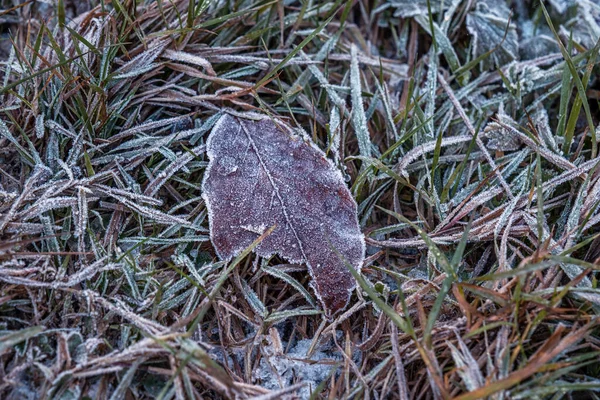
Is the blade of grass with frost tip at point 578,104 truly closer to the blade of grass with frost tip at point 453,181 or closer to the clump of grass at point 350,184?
the clump of grass at point 350,184

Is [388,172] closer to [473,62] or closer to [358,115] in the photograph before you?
[358,115]

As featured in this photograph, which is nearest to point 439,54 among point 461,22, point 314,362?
point 461,22

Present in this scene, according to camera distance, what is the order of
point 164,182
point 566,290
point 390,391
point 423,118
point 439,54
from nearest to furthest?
point 566,290 < point 390,391 < point 164,182 < point 423,118 < point 439,54

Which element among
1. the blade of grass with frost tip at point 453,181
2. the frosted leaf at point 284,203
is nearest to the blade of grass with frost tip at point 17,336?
the frosted leaf at point 284,203

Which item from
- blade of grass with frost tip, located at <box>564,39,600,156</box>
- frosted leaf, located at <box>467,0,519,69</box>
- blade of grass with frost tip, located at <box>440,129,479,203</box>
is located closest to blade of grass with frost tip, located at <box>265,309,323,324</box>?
blade of grass with frost tip, located at <box>440,129,479,203</box>

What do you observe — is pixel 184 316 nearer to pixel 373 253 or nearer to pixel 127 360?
pixel 127 360

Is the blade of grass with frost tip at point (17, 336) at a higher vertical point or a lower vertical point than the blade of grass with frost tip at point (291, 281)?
higher

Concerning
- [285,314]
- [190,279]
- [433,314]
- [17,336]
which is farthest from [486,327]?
[17,336]
